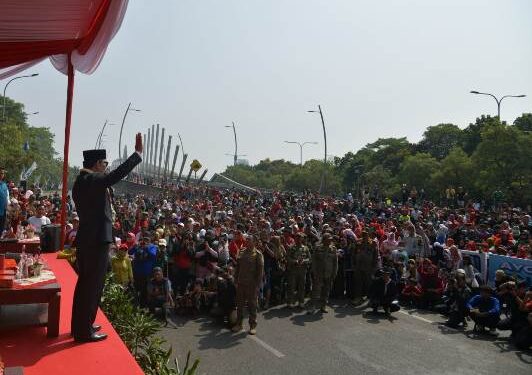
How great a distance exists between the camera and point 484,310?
30.2 ft

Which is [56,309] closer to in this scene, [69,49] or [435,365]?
[69,49]

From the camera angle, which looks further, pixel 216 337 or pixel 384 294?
pixel 384 294

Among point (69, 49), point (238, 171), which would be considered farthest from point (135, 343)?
point (238, 171)

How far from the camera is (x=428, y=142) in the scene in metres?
66.0

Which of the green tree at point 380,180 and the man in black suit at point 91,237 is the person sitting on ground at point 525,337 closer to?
the man in black suit at point 91,237

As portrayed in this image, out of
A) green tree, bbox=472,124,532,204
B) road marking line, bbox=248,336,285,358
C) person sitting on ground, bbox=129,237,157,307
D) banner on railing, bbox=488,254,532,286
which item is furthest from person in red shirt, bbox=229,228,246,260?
green tree, bbox=472,124,532,204

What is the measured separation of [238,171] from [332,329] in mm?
87601

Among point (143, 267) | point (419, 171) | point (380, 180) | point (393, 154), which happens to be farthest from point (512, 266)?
point (393, 154)

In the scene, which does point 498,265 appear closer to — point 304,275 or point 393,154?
point 304,275

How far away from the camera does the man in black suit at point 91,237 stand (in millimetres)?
3590

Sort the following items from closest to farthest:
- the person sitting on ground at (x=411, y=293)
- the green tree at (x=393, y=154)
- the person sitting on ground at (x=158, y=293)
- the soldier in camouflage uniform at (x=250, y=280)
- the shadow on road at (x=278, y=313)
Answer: the soldier in camouflage uniform at (x=250, y=280)
the person sitting on ground at (x=158, y=293)
the shadow on road at (x=278, y=313)
the person sitting on ground at (x=411, y=293)
the green tree at (x=393, y=154)

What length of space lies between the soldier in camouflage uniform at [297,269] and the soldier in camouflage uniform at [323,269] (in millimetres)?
300

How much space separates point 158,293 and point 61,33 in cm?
547

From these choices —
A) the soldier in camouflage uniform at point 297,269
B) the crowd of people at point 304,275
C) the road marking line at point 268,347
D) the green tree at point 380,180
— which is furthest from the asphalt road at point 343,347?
the green tree at point 380,180
